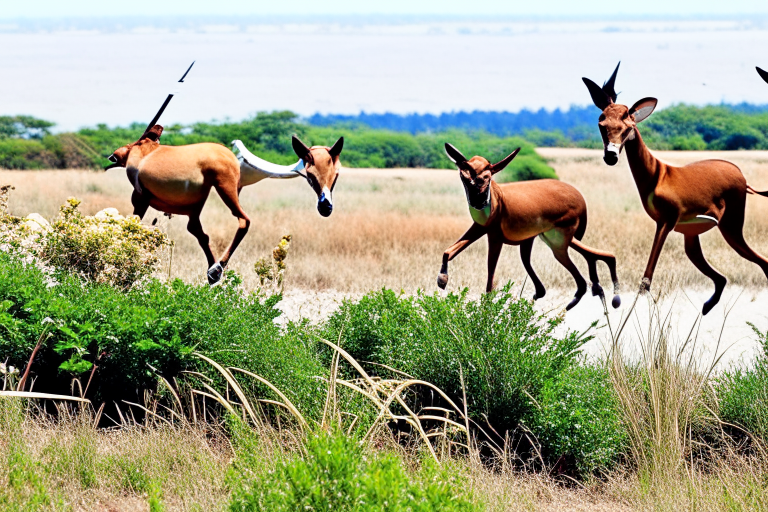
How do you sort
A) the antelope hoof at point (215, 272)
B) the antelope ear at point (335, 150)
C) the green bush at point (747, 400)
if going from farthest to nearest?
1. the antelope hoof at point (215, 272)
2. the antelope ear at point (335, 150)
3. the green bush at point (747, 400)

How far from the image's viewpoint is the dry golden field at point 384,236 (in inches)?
392

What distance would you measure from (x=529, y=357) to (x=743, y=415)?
1.37 meters

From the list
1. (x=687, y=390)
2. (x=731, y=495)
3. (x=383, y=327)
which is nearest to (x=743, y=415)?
(x=687, y=390)

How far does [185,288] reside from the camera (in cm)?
631

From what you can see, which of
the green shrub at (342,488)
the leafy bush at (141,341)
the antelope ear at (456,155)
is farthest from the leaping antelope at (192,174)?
the green shrub at (342,488)

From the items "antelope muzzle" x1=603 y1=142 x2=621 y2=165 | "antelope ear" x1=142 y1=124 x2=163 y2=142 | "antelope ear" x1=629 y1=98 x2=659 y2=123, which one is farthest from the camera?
"antelope ear" x1=142 y1=124 x2=163 y2=142

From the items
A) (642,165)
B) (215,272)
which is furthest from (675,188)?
(215,272)

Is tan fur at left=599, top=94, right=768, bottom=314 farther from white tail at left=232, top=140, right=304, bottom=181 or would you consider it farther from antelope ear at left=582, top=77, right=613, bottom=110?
white tail at left=232, top=140, right=304, bottom=181

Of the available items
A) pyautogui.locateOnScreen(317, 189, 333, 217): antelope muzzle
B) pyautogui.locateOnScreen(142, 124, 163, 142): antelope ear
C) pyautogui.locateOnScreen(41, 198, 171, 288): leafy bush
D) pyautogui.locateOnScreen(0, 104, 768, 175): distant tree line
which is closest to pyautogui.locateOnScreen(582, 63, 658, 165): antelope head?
pyautogui.locateOnScreen(317, 189, 333, 217): antelope muzzle

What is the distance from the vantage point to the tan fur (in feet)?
21.1

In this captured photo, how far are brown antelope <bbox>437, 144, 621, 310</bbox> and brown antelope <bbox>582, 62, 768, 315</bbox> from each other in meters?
0.56

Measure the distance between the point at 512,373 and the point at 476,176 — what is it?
1.58m

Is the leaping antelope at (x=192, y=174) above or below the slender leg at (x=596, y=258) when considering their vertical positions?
above

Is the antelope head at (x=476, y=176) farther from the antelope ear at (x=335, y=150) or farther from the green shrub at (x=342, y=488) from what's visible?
the green shrub at (x=342, y=488)
